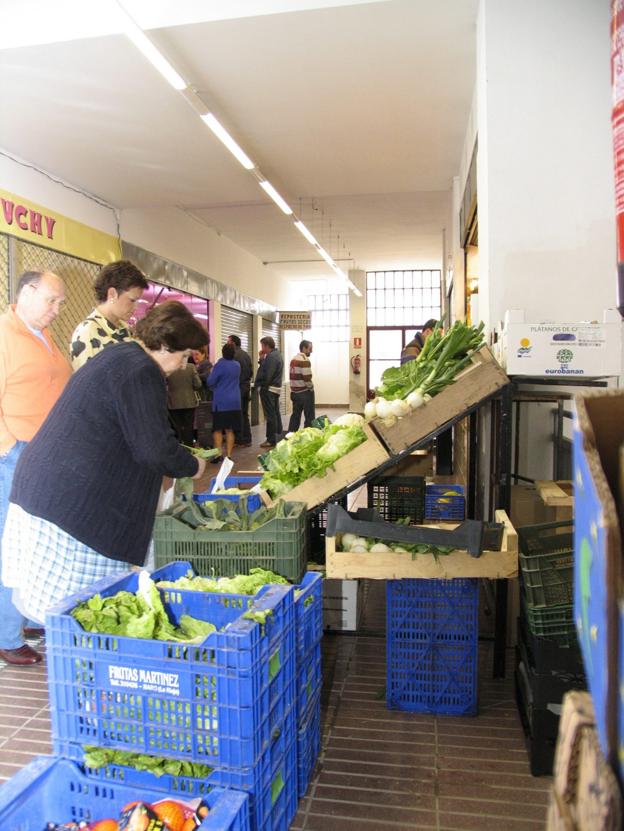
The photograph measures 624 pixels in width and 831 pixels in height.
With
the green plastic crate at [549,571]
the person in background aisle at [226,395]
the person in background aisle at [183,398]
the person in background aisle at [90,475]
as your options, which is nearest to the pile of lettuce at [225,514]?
the person in background aisle at [90,475]

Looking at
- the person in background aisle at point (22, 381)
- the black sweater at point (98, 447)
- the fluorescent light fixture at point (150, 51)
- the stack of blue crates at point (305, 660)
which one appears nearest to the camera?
the stack of blue crates at point (305, 660)

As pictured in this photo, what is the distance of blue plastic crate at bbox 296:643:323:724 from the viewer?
2.21 m

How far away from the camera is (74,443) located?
2379 mm

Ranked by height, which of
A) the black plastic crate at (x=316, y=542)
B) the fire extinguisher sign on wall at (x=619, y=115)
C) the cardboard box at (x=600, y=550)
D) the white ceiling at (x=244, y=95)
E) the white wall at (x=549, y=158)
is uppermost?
the white ceiling at (x=244, y=95)

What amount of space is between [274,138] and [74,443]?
582 centimetres

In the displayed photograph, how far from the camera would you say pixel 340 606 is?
387 cm

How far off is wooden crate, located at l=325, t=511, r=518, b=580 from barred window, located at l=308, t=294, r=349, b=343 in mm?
21194

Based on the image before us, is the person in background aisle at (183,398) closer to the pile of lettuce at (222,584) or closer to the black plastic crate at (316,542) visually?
the black plastic crate at (316,542)

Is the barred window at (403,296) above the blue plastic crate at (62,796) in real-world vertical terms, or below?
above

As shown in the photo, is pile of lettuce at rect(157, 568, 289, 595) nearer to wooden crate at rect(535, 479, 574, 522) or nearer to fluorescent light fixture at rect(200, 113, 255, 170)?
wooden crate at rect(535, 479, 574, 522)

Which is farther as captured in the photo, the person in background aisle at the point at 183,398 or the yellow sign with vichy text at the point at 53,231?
the person in background aisle at the point at 183,398

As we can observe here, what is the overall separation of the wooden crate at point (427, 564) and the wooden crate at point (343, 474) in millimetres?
459

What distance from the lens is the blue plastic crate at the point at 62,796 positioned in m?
1.57

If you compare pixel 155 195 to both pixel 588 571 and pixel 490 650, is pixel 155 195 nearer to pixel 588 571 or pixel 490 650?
pixel 490 650
